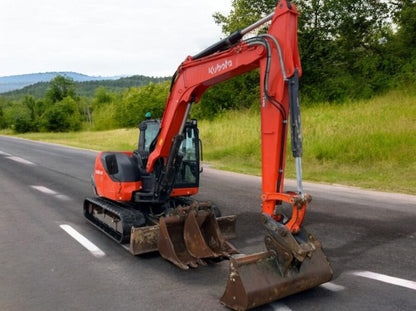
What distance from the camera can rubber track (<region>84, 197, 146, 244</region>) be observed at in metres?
7.05

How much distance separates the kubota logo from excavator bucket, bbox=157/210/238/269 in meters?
2.17

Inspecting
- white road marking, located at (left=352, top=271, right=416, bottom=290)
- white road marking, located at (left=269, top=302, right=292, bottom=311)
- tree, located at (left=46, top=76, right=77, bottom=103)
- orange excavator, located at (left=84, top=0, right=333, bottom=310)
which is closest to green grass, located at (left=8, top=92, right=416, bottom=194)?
orange excavator, located at (left=84, top=0, right=333, bottom=310)

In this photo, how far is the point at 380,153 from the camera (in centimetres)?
1484

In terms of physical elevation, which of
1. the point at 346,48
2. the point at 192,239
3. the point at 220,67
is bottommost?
the point at 192,239

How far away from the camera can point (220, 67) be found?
5.95m

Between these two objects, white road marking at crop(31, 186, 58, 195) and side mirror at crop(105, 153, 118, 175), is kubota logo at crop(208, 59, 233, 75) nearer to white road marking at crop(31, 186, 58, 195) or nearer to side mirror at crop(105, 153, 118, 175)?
side mirror at crop(105, 153, 118, 175)

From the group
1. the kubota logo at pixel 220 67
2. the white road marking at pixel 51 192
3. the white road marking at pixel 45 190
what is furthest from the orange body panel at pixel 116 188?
the white road marking at pixel 45 190

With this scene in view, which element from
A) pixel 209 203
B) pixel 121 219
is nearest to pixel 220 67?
pixel 209 203

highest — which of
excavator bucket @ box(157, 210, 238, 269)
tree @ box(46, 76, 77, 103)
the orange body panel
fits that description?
tree @ box(46, 76, 77, 103)

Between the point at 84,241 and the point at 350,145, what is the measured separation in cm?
1179

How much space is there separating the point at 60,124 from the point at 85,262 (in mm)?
77736

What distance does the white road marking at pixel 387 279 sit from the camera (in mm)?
5141

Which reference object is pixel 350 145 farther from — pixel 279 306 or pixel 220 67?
pixel 279 306

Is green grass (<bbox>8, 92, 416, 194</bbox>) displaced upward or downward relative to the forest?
downward
